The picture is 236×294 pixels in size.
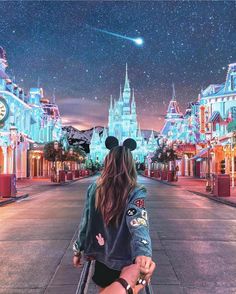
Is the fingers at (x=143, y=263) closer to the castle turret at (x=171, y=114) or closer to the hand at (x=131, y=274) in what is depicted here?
the hand at (x=131, y=274)

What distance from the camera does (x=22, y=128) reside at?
57.0 m

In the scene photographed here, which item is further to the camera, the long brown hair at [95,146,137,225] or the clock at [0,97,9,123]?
the clock at [0,97,9,123]

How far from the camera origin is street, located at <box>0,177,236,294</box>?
6777 millimetres

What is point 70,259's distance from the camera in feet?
28.2

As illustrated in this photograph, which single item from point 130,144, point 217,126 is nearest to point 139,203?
point 130,144

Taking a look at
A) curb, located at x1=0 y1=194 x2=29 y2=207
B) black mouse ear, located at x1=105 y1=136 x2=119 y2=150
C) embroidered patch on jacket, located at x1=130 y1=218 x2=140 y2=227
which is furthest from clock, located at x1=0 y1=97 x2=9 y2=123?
embroidered patch on jacket, located at x1=130 y1=218 x2=140 y2=227

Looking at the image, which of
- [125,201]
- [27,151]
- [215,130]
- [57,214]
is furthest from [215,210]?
[27,151]

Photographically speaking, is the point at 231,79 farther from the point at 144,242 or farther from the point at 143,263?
the point at 143,263

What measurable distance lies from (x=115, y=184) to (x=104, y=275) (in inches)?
25.9

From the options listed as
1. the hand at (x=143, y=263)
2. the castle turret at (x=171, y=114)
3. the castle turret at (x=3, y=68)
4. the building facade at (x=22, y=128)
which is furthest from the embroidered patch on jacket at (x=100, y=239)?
the castle turret at (x=171, y=114)

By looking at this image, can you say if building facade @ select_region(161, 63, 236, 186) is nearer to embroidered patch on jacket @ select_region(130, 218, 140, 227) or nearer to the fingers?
embroidered patch on jacket @ select_region(130, 218, 140, 227)

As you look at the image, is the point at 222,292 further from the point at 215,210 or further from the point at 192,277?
the point at 215,210

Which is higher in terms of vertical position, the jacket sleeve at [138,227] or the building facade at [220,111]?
the building facade at [220,111]

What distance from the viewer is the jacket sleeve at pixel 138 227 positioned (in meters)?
3.21
